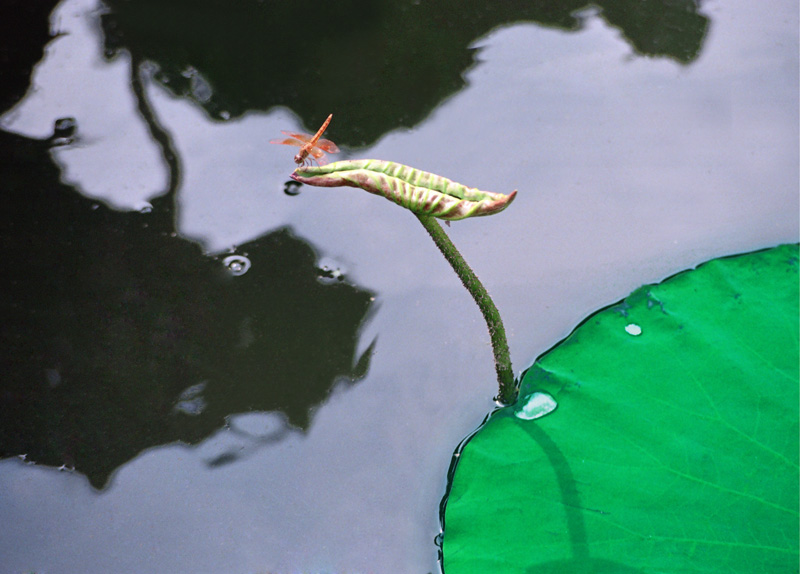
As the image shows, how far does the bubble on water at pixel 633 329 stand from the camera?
1035mm

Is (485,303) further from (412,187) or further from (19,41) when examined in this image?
(19,41)

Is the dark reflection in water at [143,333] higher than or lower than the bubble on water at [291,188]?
lower

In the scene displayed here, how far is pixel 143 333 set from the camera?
1224 millimetres

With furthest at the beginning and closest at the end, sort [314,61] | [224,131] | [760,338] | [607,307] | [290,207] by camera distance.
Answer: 1. [314,61]
2. [224,131]
3. [290,207]
4. [607,307]
5. [760,338]

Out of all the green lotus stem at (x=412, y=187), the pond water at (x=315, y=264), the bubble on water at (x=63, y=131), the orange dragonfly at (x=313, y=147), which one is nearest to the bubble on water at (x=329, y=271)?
the pond water at (x=315, y=264)

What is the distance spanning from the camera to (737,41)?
4.68 ft

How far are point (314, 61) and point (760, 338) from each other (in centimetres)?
118

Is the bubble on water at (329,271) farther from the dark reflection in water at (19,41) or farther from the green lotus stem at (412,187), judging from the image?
the dark reflection in water at (19,41)

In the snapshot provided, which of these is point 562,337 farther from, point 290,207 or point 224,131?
point 224,131

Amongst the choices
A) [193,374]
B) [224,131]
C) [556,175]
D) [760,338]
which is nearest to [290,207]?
[224,131]

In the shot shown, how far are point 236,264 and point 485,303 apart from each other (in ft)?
2.05

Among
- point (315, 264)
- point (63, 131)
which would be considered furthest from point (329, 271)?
point (63, 131)

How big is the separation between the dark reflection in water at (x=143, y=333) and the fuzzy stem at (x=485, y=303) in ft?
0.94

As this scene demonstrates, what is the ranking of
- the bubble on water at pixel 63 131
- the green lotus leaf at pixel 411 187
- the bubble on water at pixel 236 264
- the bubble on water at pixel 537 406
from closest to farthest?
the green lotus leaf at pixel 411 187 → the bubble on water at pixel 537 406 → the bubble on water at pixel 236 264 → the bubble on water at pixel 63 131
